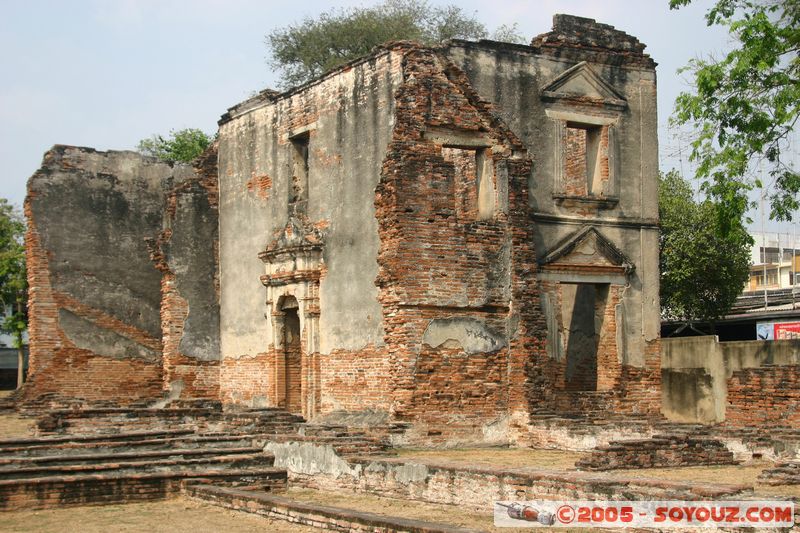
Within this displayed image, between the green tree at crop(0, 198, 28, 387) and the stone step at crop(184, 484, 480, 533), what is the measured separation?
872 inches

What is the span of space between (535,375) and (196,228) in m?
7.84

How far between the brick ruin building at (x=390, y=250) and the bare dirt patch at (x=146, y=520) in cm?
507

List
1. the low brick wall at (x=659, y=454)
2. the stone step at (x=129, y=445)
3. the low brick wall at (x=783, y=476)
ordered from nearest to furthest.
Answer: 1. the low brick wall at (x=783, y=476)
2. the low brick wall at (x=659, y=454)
3. the stone step at (x=129, y=445)

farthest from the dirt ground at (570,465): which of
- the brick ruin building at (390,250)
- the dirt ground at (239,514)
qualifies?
the brick ruin building at (390,250)

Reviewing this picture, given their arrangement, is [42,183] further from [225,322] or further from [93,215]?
[225,322]

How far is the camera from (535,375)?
16859 mm

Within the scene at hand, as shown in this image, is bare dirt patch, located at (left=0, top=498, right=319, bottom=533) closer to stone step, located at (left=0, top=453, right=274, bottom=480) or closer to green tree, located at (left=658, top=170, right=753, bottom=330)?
stone step, located at (left=0, top=453, right=274, bottom=480)

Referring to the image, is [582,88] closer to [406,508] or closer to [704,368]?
[704,368]

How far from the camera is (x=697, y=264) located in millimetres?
28281

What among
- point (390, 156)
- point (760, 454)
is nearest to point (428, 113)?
point (390, 156)

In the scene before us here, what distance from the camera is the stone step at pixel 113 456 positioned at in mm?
12545

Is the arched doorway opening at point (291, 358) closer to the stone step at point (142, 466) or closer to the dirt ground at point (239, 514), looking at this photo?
the stone step at point (142, 466)

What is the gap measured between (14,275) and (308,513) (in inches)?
1028

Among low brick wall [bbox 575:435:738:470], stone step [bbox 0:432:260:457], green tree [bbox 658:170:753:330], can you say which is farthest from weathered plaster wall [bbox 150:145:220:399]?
green tree [bbox 658:170:753:330]
